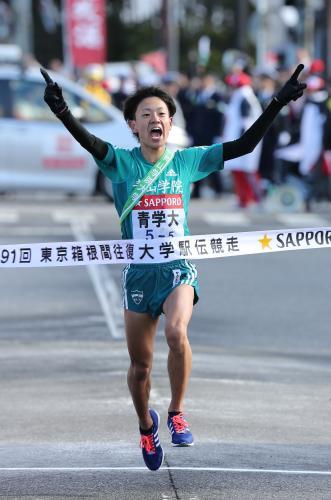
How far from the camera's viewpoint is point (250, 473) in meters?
7.50

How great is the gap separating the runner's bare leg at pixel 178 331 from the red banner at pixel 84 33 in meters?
38.9

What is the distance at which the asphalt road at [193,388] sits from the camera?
7406 mm

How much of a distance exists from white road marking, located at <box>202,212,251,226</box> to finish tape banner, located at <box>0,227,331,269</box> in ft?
42.9

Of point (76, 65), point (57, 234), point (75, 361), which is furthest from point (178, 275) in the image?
point (76, 65)

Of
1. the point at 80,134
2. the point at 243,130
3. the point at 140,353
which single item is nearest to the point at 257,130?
the point at 80,134

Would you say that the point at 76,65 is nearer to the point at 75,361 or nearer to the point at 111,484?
the point at 75,361

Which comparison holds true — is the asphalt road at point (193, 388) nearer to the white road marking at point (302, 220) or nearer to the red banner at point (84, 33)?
the white road marking at point (302, 220)

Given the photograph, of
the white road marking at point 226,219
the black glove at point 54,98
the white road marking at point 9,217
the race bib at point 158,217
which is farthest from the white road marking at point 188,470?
the white road marking at point 9,217

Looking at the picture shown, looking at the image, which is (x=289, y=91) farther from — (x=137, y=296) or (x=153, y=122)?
(x=137, y=296)

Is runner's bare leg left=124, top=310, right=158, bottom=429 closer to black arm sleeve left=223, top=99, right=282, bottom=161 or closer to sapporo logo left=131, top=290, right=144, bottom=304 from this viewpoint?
sapporo logo left=131, top=290, right=144, bottom=304

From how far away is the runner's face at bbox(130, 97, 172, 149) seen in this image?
768 cm

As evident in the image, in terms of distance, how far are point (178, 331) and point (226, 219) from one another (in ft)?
48.8

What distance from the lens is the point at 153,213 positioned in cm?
773

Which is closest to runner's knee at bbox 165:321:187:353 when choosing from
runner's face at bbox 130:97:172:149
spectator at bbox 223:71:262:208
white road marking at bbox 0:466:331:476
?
white road marking at bbox 0:466:331:476
